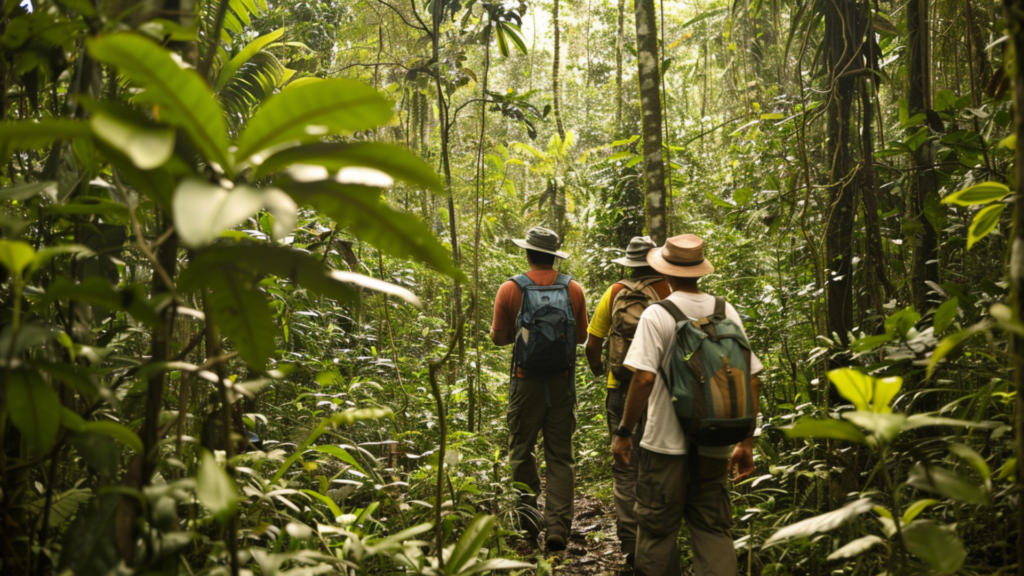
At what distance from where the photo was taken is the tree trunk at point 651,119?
15.0 ft

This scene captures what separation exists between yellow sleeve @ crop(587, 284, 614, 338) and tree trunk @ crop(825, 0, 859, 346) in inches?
53.3

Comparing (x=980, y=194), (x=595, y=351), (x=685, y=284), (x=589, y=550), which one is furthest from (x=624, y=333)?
(x=980, y=194)

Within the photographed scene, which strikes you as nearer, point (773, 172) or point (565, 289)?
point (565, 289)

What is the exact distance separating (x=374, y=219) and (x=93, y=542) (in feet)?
2.38

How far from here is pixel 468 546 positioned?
171 centimetres

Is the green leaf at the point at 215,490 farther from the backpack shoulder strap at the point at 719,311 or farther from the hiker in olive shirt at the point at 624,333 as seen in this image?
the hiker in olive shirt at the point at 624,333

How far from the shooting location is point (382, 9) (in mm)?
8172

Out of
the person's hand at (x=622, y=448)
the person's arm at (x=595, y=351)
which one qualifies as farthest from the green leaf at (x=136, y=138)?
the person's arm at (x=595, y=351)

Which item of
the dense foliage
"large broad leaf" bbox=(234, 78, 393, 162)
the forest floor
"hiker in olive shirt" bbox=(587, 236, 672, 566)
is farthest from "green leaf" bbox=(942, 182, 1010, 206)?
the forest floor

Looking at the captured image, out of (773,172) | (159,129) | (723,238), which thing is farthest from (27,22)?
(723,238)

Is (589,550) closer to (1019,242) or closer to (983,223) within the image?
(983,223)

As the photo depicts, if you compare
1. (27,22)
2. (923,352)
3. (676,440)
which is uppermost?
(27,22)

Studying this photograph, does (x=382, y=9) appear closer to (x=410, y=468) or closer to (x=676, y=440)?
(x=410, y=468)

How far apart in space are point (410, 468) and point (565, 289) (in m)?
1.62
